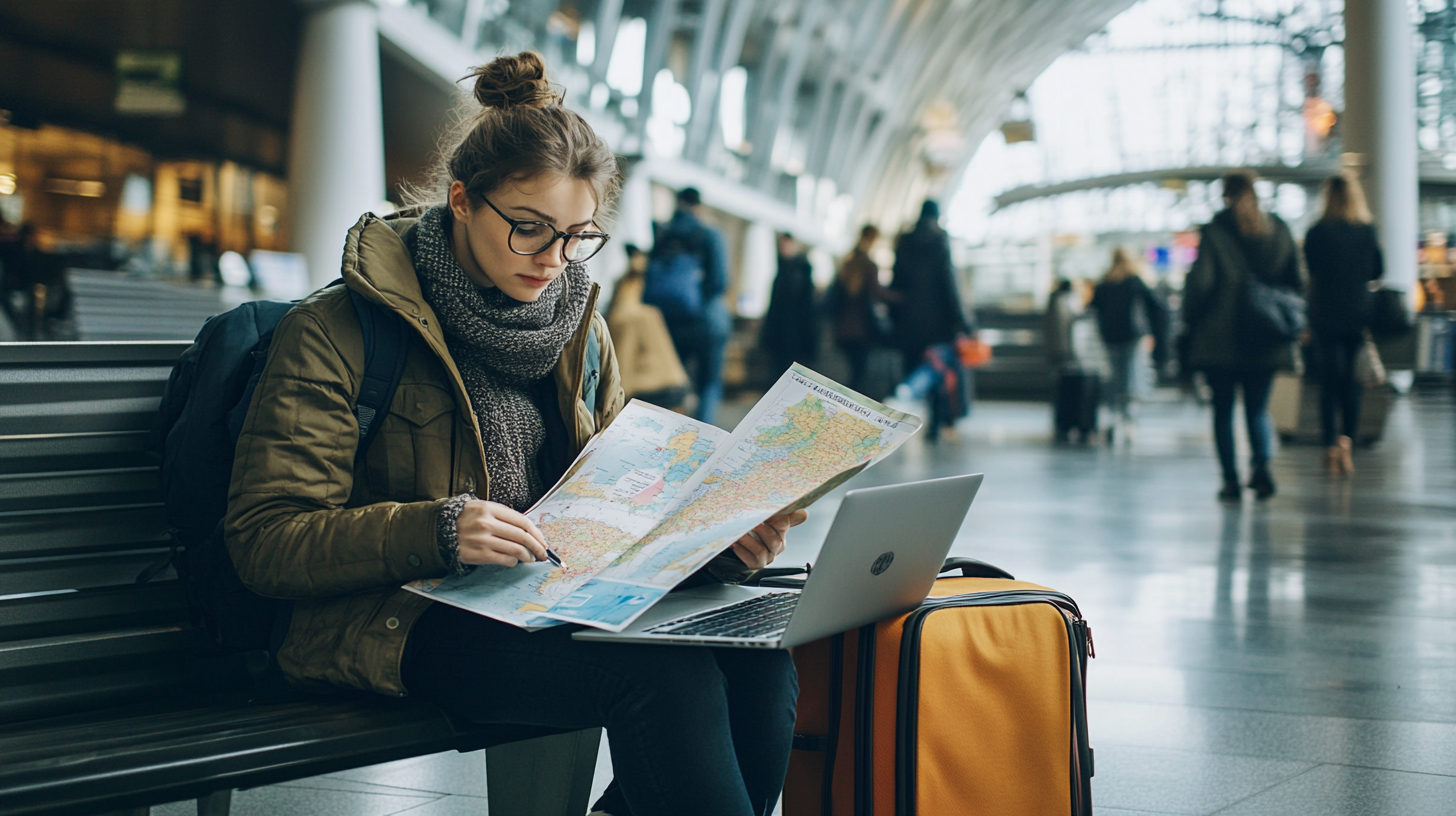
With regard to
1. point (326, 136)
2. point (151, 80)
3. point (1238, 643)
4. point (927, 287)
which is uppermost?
point (151, 80)

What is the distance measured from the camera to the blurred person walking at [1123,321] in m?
12.7

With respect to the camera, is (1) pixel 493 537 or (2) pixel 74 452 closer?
(1) pixel 493 537

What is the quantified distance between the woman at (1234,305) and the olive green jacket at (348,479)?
589cm

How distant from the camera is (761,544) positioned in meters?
1.91

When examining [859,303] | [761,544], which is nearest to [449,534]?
[761,544]

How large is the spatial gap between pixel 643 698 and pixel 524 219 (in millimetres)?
767

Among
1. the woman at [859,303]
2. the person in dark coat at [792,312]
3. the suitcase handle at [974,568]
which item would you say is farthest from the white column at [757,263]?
the suitcase handle at [974,568]

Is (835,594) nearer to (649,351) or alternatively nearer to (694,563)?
(694,563)

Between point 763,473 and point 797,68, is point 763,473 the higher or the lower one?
the lower one

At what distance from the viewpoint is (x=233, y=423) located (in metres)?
1.81

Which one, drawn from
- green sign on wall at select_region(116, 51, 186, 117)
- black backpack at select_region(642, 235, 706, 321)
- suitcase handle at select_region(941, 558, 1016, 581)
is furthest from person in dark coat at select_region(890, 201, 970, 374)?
suitcase handle at select_region(941, 558, 1016, 581)

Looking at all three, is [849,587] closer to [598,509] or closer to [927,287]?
[598,509]

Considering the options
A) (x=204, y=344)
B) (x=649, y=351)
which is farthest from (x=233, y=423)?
(x=649, y=351)

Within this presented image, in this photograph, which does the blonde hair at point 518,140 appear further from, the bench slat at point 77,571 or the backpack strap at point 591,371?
the bench slat at point 77,571
